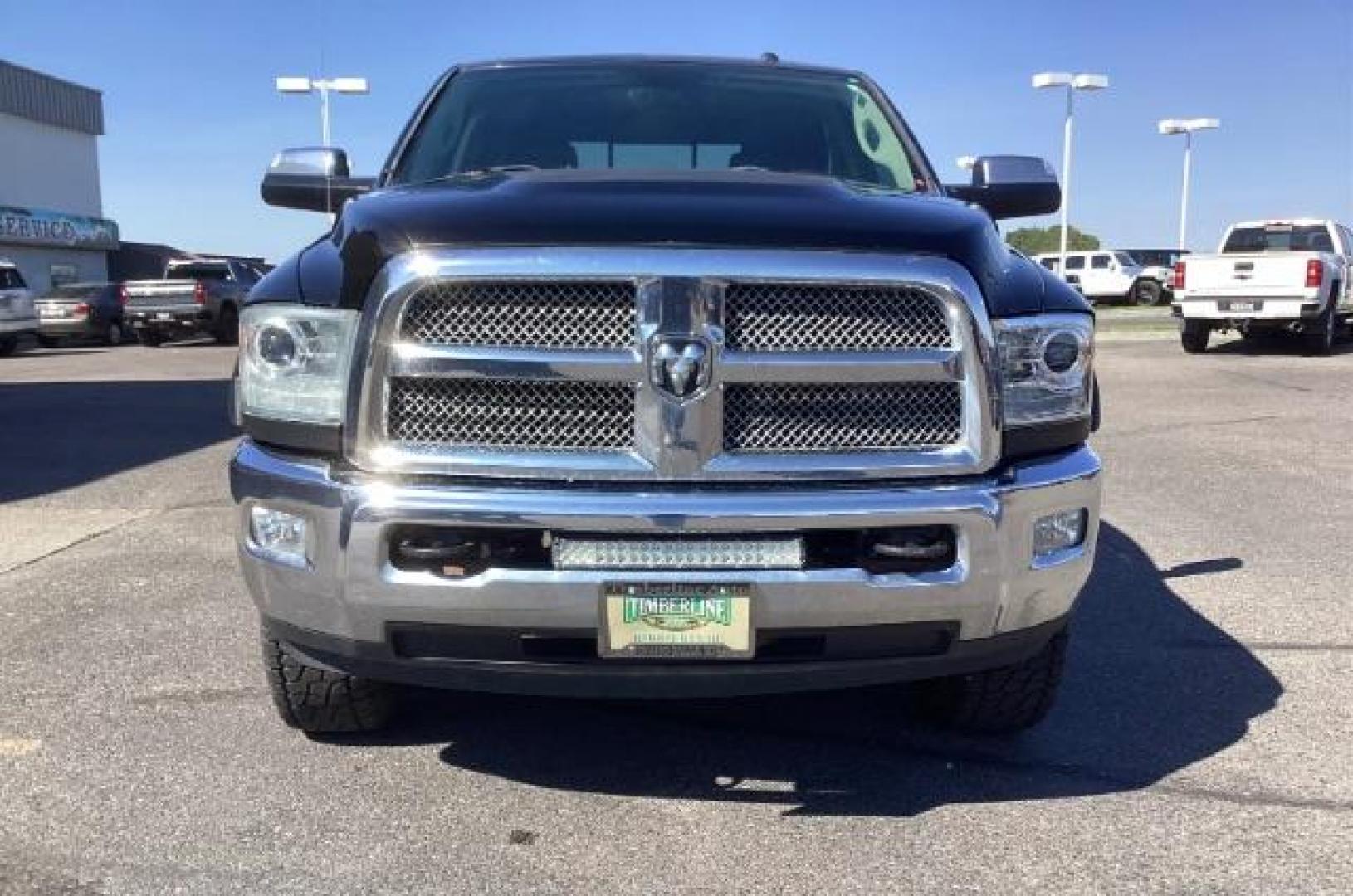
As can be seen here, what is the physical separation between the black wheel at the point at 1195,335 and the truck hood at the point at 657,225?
17.4 metres

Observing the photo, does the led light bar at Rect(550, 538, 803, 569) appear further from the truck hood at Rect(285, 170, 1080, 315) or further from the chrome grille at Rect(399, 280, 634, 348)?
the truck hood at Rect(285, 170, 1080, 315)

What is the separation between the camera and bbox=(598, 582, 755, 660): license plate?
2.65m

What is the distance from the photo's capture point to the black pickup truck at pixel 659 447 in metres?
2.67

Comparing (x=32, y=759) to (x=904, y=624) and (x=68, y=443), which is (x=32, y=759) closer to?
(x=904, y=624)

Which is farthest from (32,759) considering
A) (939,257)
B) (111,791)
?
(939,257)

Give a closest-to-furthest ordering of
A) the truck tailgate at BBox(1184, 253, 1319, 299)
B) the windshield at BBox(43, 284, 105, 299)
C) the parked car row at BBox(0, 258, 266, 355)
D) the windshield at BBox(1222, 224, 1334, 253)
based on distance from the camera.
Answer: the truck tailgate at BBox(1184, 253, 1319, 299) < the windshield at BBox(1222, 224, 1334, 253) < the parked car row at BBox(0, 258, 266, 355) < the windshield at BBox(43, 284, 105, 299)

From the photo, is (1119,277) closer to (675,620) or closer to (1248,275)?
(1248,275)

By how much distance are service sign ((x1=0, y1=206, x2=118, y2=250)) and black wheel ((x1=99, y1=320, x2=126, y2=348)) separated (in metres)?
16.9

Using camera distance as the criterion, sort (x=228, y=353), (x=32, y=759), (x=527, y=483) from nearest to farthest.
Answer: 1. (x=527, y=483)
2. (x=32, y=759)
3. (x=228, y=353)

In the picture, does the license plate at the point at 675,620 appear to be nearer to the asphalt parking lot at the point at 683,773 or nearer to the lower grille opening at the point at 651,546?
the lower grille opening at the point at 651,546

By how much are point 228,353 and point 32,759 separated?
2182cm

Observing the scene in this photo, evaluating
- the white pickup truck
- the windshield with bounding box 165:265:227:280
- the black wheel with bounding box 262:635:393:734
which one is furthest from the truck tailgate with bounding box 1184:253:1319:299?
the windshield with bounding box 165:265:227:280

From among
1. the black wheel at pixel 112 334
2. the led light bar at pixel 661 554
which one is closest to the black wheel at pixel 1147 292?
the black wheel at pixel 112 334

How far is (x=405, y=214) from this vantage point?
288 cm
